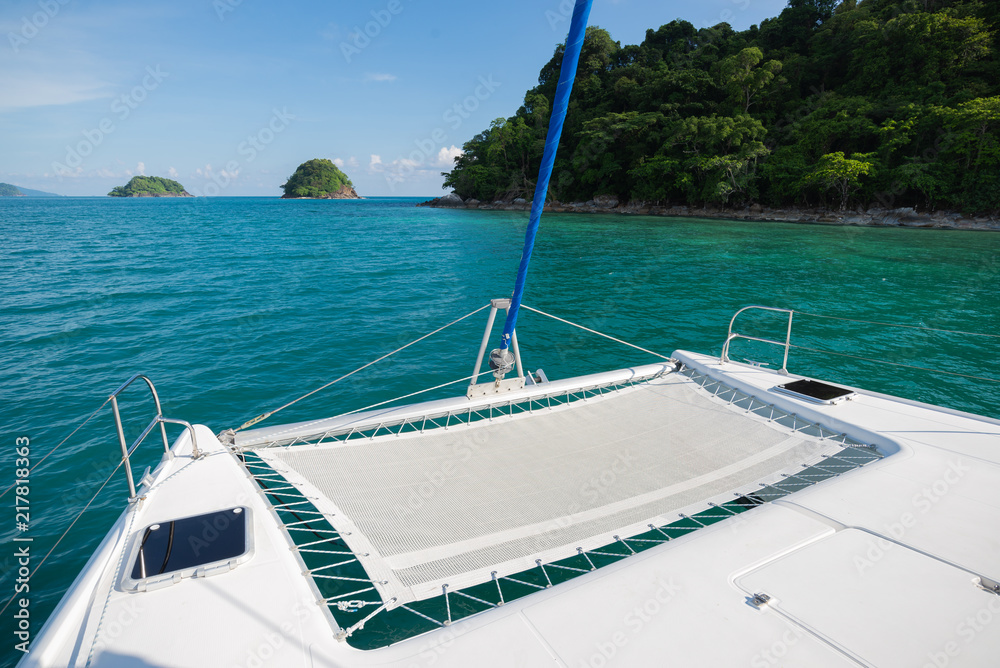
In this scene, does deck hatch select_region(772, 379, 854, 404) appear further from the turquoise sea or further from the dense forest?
the dense forest

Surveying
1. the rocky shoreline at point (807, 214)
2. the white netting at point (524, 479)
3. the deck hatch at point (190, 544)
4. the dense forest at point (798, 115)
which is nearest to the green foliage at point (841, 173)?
the dense forest at point (798, 115)

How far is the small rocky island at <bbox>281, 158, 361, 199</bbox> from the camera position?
15450 centimetres

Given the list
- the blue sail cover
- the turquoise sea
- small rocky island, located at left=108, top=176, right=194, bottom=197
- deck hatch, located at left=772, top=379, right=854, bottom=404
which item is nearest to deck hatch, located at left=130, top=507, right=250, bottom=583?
the blue sail cover

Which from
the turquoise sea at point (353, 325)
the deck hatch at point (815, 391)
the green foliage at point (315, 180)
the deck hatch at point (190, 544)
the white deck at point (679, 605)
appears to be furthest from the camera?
the green foliage at point (315, 180)

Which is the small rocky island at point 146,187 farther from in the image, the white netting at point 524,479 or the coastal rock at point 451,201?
the white netting at point 524,479

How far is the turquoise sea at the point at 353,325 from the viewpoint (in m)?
6.82

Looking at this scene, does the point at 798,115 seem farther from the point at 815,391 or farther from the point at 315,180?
the point at 315,180

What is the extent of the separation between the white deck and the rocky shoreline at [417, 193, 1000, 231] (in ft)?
143

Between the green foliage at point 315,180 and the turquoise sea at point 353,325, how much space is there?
143 meters

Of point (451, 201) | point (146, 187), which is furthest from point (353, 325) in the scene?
point (146, 187)

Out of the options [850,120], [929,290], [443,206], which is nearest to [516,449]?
[929,290]

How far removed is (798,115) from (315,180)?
148415 mm

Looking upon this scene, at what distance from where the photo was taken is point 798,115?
4456 centimetres

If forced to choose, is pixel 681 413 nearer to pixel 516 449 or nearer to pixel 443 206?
pixel 516 449
